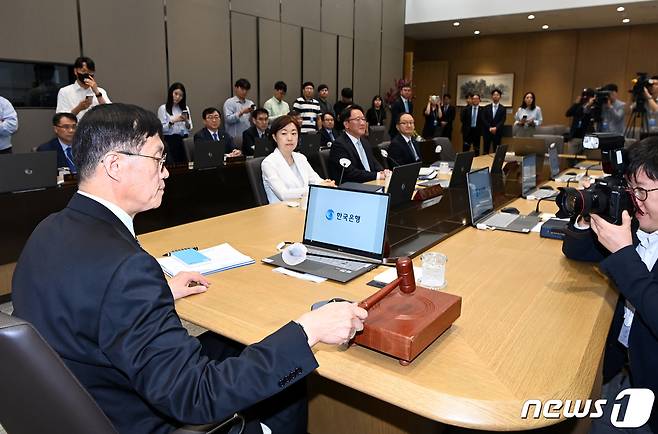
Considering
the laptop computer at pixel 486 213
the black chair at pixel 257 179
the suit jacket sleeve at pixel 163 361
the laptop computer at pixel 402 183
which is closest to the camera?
the suit jacket sleeve at pixel 163 361

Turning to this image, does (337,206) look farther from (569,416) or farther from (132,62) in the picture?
(132,62)

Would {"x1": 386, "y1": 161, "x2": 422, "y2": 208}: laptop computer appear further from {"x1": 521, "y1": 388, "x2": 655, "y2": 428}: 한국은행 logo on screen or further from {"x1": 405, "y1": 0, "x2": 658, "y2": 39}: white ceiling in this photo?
{"x1": 405, "y1": 0, "x2": 658, "y2": 39}: white ceiling

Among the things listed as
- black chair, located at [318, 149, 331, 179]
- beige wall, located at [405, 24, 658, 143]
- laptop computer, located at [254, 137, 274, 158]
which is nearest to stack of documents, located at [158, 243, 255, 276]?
black chair, located at [318, 149, 331, 179]

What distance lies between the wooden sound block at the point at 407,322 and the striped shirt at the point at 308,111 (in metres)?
6.84

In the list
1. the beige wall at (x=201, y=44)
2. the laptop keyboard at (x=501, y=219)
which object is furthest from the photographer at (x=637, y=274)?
the beige wall at (x=201, y=44)

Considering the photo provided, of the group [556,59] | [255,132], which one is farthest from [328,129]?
[556,59]

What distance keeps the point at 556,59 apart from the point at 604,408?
38.5ft

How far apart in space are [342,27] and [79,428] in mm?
9302

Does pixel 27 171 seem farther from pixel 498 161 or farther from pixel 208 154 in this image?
pixel 498 161

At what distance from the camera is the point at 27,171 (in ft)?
10.4

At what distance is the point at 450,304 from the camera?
1.30 metres

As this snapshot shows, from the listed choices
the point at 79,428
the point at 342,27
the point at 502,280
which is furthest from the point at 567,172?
the point at 342,27

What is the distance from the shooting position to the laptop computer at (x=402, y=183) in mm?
2879

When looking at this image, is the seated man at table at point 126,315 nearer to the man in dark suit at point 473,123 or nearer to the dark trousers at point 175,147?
the dark trousers at point 175,147
